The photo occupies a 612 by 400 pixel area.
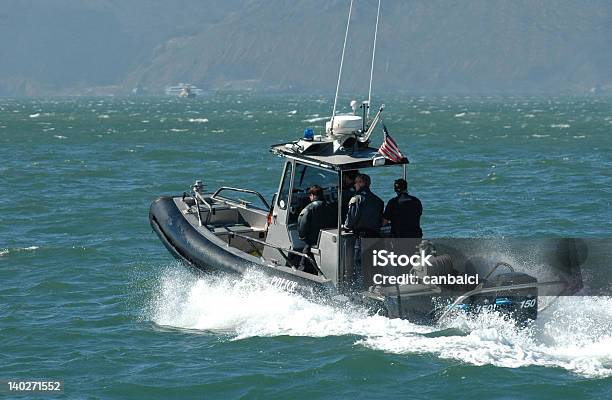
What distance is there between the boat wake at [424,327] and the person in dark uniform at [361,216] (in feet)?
2.06

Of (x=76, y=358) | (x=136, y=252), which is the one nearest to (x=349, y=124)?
(x=76, y=358)

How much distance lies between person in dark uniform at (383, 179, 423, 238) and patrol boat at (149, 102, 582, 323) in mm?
333

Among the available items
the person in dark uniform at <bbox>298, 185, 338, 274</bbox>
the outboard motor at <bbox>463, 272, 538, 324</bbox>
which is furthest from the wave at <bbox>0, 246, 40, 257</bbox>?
the outboard motor at <bbox>463, 272, 538, 324</bbox>

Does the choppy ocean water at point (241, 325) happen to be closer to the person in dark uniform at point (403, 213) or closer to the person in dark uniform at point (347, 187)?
the person in dark uniform at point (403, 213)

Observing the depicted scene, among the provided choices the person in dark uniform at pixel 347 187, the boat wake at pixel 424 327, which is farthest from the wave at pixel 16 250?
the person in dark uniform at pixel 347 187

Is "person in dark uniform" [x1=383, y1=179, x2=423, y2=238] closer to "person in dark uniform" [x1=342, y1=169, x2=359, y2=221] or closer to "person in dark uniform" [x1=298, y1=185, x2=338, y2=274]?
"person in dark uniform" [x1=342, y1=169, x2=359, y2=221]

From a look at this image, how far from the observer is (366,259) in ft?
43.8

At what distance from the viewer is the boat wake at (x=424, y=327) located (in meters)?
12.3

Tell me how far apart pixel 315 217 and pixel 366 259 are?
116 cm

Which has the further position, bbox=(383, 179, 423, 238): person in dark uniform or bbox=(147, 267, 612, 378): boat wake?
bbox=(383, 179, 423, 238): person in dark uniform

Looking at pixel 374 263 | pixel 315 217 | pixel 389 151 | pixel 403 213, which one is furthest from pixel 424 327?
pixel 389 151

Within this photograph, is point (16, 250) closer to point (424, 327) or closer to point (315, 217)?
point (315, 217)

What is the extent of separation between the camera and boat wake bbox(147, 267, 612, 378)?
486 inches

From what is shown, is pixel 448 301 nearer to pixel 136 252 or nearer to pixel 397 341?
pixel 397 341
